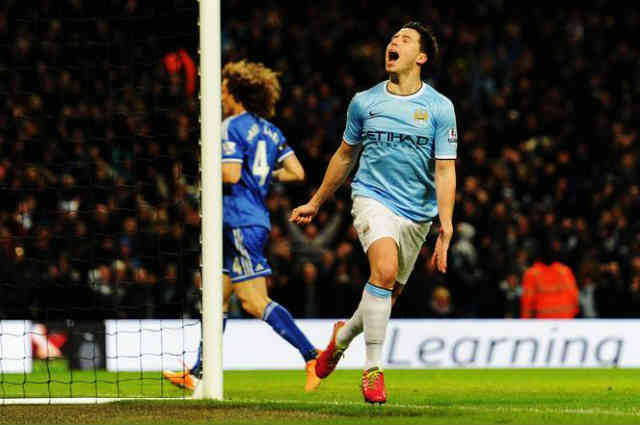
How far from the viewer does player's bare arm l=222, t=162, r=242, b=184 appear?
8898 millimetres

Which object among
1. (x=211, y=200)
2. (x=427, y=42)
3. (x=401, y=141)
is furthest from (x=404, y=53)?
(x=211, y=200)

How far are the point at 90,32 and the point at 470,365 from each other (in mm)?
8982

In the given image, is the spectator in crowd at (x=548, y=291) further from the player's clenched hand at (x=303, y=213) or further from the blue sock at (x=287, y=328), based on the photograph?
the player's clenched hand at (x=303, y=213)

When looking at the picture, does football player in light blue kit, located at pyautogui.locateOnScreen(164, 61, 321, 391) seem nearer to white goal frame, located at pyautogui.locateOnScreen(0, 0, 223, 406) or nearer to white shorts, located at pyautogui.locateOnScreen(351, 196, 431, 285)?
white goal frame, located at pyautogui.locateOnScreen(0, 0, 223, 406)

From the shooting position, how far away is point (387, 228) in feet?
23.3

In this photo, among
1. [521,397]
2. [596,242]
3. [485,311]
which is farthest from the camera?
[596,242]

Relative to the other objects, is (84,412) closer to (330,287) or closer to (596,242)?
(330,287)

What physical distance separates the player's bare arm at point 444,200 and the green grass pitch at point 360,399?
34.1 inches

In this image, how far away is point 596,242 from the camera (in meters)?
17.6

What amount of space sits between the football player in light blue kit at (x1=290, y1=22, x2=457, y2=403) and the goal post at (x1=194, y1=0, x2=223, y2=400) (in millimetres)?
505

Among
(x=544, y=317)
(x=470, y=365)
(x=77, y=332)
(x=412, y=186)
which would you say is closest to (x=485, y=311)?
(x=544, y=317)

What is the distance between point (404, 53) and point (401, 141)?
1.69 feet

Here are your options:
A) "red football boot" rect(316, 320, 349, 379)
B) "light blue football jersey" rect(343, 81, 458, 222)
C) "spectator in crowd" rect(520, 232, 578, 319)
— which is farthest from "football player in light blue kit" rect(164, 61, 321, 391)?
"spectator in crowd" rect(520, 232, 578, 319)

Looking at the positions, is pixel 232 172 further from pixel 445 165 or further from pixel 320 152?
pixel 320 152
